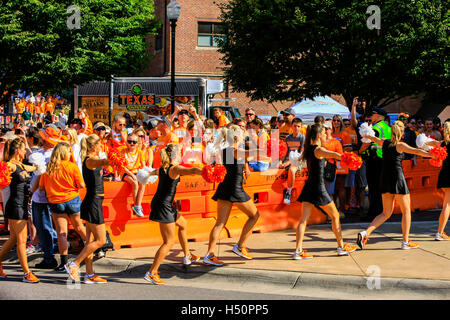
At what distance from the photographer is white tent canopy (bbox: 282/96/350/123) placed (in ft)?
78.3

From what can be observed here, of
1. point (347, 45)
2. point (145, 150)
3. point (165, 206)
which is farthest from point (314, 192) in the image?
point (347, 45)

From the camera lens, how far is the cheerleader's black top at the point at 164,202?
23.0 feet

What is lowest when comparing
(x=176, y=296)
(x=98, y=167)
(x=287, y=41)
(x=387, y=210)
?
(x=176, y=296)

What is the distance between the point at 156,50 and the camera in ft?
128

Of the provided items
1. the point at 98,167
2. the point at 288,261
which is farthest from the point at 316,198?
the point at 98,167

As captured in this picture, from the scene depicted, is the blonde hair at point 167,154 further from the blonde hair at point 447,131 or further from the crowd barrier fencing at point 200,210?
the blonde hair at point 447,131

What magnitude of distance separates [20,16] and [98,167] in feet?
49.2

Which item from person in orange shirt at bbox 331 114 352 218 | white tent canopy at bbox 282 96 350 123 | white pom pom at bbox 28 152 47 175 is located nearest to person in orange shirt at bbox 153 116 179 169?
white pom pom at bbox 28 152 47 175

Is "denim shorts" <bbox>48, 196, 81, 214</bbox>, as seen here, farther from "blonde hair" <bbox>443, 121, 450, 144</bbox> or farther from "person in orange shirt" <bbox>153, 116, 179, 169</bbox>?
"blonde hair" <bbox>443, 121, 450, 144</bbox>

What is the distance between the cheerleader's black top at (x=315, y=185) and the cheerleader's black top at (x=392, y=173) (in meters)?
0.98

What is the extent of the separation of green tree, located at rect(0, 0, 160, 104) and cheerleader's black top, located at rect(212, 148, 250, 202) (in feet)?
46.3

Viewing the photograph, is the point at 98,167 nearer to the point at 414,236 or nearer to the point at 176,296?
the point at 176,296

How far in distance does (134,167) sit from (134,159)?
16 cm
